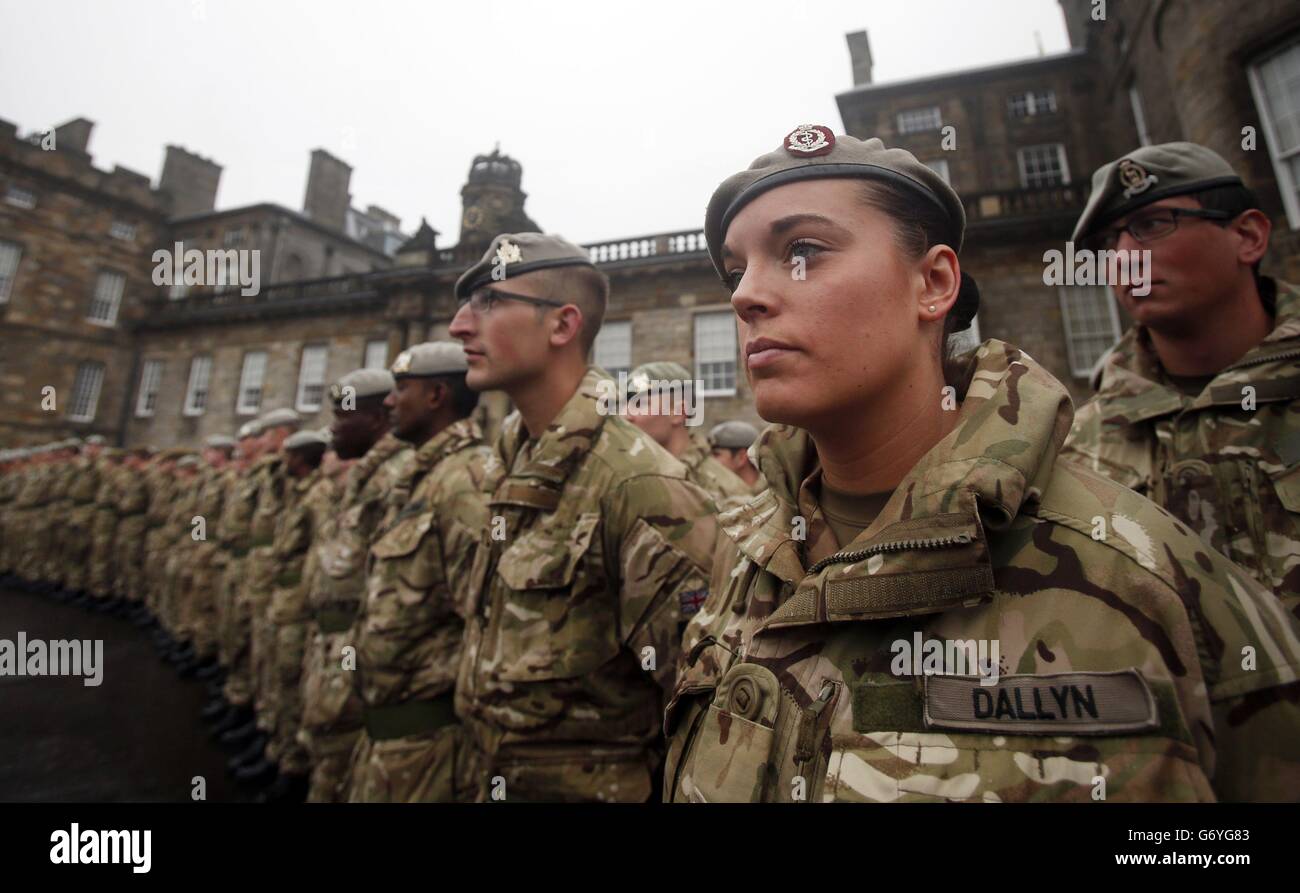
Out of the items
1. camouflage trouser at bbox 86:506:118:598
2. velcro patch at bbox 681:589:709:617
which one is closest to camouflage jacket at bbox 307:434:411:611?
velcro patch at bbox 681:589:709:617

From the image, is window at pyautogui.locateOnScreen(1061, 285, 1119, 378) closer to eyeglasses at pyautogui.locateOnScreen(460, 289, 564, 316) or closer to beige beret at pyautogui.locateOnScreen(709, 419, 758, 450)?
beige beret at pyautogui.locateOnScreen(709, 419, 758, 450)

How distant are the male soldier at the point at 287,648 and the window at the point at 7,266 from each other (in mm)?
27299

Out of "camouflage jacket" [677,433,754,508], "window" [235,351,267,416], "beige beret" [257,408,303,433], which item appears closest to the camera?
"camouflage jacket" [677,433,754,508]

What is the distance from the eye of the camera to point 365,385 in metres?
5.01

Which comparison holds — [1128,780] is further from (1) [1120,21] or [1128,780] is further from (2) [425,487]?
(1) [1120,21]

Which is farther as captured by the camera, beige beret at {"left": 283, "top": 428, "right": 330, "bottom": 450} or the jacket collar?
beige beret at {"left": 283, "top": 428, "right": 330, "bottom": 450}

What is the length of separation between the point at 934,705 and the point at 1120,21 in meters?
20.7

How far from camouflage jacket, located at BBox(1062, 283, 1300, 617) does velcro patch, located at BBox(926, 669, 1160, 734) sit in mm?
1497

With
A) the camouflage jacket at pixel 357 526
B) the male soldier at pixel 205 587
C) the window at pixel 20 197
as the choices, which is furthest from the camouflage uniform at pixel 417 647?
the window at pixel 20 197

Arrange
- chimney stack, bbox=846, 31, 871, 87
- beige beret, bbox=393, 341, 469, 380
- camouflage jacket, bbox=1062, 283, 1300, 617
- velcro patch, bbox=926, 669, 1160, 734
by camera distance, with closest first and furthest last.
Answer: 1. velcro patch, bbox=926, 669, 1160, 734
2. camouflage jacket, bbox=1062, 283, 1300, 617
3. beige beret, bbox=393, 341, 469, 380
4. chimney stack, bbox=846, 31, 871, 87

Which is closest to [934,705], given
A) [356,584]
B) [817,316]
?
[817,316]

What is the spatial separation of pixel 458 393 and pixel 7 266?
32053 mm

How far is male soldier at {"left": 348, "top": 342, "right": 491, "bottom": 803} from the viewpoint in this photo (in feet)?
10.1

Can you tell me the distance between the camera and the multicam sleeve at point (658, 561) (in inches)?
90.4
